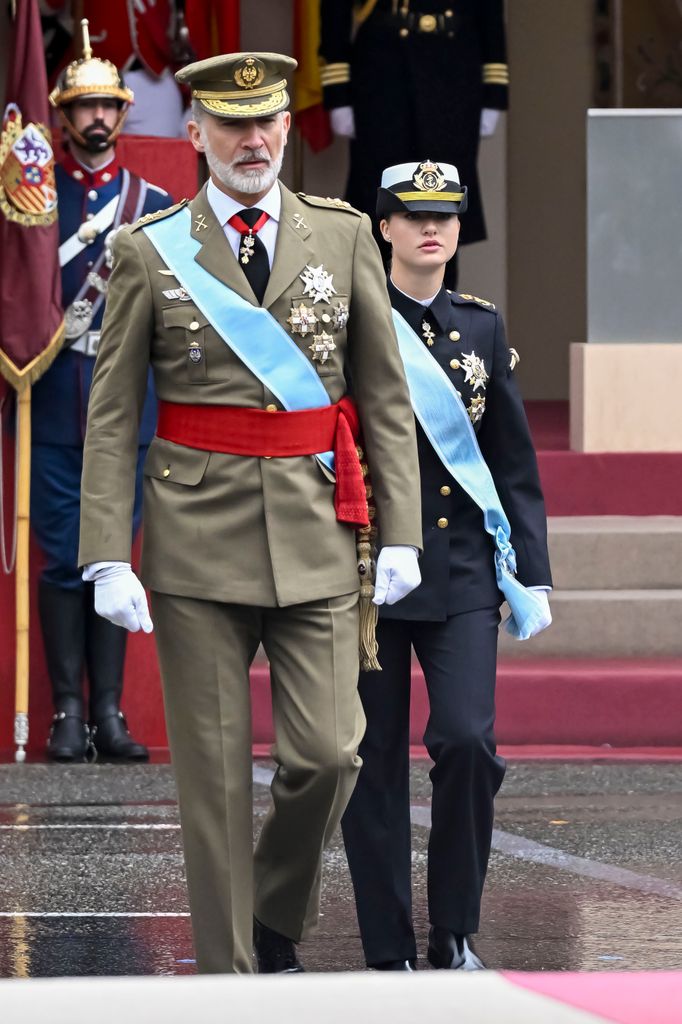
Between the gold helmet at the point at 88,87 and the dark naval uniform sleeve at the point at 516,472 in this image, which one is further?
the gold helmet at the point at 88,87

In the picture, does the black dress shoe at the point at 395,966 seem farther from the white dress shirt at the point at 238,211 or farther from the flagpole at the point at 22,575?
the flagpole at the point at 22,575

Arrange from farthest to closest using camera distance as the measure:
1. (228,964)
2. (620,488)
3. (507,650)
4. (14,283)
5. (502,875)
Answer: (620,488)
(507,650)
(14,283)
(502,875)
(228,964)

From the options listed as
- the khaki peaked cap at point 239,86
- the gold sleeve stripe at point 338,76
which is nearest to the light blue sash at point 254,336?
the khaki peaked cap at point 239,86

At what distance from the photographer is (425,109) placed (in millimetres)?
9914

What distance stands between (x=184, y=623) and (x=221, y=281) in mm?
690

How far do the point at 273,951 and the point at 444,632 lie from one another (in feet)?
2.55

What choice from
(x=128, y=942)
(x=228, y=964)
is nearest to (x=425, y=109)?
(x=128, y=942)

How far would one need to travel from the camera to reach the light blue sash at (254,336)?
15.0ft

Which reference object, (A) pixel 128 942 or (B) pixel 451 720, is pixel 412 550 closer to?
(B) pixel 451 720

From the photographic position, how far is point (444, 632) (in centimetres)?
502

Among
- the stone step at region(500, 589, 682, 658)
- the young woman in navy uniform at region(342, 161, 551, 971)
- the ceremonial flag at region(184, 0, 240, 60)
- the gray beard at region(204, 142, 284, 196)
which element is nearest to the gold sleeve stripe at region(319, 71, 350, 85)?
the ceremonial flag at region(184, 0, 240, 60)

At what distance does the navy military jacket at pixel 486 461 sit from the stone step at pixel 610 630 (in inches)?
122

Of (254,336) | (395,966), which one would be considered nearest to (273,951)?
(395,966)

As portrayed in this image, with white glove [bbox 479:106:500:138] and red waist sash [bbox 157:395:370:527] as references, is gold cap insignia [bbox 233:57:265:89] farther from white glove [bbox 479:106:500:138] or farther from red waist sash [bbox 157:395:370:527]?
white glove [bbox 479:106:500:138]
